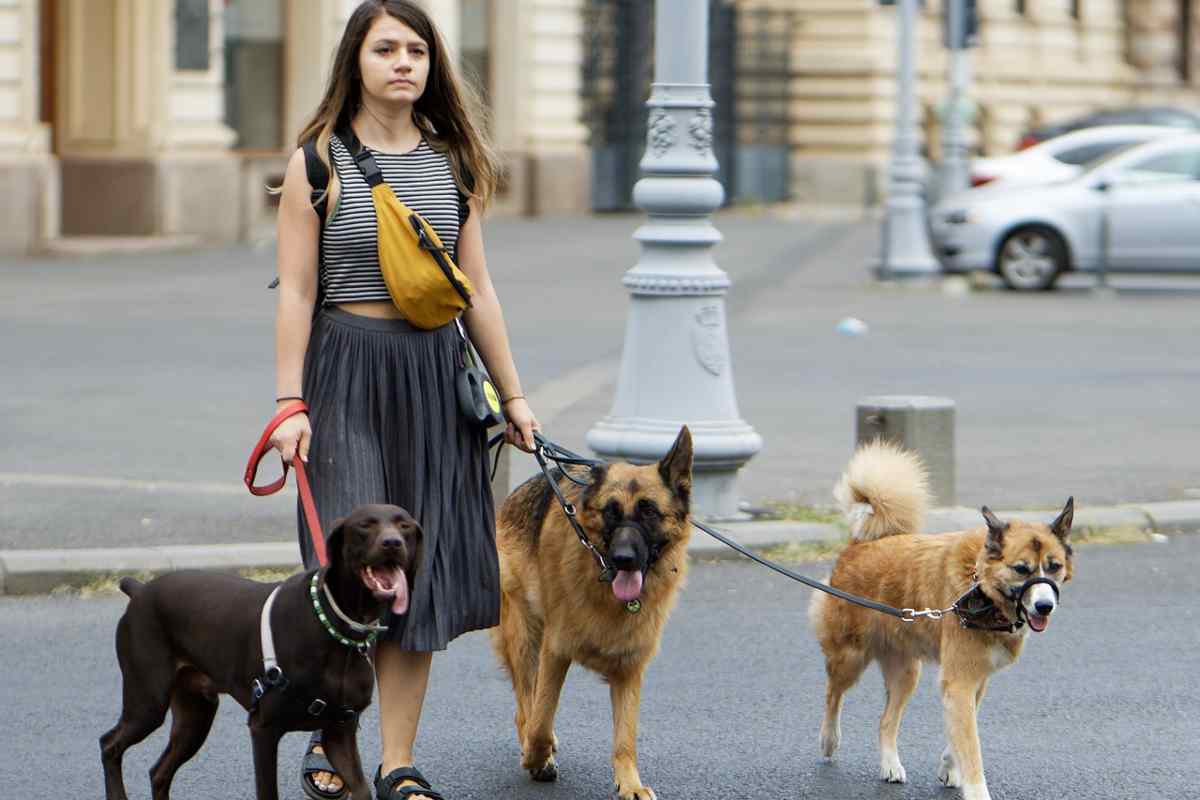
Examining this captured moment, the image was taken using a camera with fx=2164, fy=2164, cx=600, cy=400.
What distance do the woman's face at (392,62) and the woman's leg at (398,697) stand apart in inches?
53.0

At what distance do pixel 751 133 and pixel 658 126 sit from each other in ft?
95.6

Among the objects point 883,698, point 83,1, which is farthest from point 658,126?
point 83,1

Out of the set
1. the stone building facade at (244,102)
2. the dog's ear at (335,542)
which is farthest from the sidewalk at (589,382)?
the dog's ear at (335,542)

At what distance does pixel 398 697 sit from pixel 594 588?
1.86 feet

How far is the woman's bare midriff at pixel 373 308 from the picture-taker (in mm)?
5297

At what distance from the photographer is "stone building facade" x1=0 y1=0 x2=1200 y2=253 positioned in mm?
24438

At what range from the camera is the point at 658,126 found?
31.3 feet

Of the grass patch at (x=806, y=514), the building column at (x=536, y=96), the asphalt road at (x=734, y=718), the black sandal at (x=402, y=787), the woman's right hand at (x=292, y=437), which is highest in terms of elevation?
the building column at (x=536, y=96)

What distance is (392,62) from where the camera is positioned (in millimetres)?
5145

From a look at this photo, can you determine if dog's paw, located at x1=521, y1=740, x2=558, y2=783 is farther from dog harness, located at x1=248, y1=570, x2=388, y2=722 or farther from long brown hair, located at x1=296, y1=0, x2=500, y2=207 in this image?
long brown hair, located at x1=296, y1=0, x2=500, y2=207

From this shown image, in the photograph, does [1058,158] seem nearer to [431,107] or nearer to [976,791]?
[976,791]

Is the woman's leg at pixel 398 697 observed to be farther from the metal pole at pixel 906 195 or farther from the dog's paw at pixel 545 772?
the metal pole at pixel 906 195

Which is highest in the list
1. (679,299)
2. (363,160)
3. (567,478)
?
(363,160)

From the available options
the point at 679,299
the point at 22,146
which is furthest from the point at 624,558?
the point at 22,146
